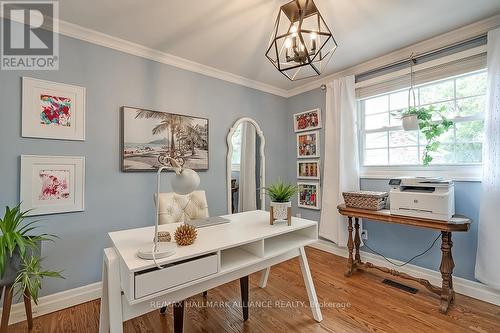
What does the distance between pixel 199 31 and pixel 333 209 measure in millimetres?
2460

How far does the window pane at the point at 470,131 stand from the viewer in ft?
6.72

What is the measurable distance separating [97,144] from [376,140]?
295 centimetres

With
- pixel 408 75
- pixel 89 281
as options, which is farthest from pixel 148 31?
pixel 408 75

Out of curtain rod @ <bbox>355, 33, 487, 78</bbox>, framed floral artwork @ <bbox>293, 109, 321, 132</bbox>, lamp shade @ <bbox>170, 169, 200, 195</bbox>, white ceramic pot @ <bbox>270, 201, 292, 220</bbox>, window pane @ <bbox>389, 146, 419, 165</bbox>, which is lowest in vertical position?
white ceramic pot @ <bbox>270, 201, 292, 220</bbox>

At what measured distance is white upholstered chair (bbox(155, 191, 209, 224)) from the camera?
1.81m

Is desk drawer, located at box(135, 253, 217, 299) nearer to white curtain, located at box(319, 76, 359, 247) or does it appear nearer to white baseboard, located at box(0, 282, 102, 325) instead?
white baseboard, located at box(0, 282, 102, 325)

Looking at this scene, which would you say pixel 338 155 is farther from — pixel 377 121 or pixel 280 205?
pixel 280 205

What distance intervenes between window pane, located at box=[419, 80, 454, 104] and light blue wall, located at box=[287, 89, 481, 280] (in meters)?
0.85

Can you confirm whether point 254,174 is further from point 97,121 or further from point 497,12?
point 497,12

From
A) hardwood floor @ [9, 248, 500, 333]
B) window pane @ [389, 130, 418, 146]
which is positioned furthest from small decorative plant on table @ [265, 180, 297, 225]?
window pane @ [389, 130, 418, 146]

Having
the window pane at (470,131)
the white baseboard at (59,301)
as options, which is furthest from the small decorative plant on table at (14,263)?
the window pane at (470,131)

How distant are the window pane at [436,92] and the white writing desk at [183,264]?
1.88m

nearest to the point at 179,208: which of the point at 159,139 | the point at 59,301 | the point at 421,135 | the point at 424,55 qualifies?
the point at 159,139

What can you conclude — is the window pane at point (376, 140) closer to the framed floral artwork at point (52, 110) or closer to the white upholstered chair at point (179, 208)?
the white upholstered chair at point (179, 208)
